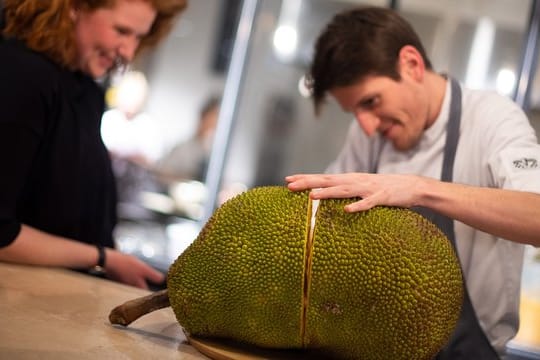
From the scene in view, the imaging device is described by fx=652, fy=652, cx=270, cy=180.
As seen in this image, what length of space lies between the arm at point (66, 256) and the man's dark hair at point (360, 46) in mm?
665

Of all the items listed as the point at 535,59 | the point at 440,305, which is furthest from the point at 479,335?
the point at 535,59

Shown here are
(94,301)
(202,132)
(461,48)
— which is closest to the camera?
(94,301)

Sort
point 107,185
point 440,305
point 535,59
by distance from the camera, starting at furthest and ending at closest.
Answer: point 535,59, point 107,185, point 440,305

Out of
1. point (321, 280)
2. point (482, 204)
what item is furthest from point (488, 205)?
point (321, 280)

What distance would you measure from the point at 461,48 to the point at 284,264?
3284 millimetres

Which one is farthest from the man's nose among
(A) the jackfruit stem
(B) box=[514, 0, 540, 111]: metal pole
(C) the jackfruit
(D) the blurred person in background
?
(D) the blurred person in background

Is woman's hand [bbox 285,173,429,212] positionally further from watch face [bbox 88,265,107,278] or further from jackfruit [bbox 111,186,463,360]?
watch face [bbox 88,265,107,278]

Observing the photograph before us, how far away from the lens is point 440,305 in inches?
34.8

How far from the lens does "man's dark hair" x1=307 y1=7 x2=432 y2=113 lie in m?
1.54

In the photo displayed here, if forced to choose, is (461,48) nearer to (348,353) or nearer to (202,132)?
(202,132)

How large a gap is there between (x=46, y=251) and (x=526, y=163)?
1.06 metres

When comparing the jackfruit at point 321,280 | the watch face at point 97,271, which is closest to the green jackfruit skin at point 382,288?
the jackfruit at point 321,280

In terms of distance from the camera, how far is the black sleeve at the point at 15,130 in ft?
4.80

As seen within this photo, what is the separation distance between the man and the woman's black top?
62 cm
